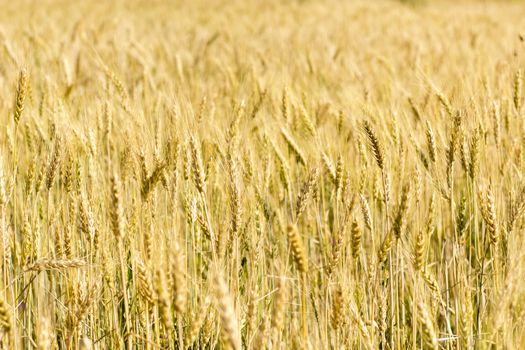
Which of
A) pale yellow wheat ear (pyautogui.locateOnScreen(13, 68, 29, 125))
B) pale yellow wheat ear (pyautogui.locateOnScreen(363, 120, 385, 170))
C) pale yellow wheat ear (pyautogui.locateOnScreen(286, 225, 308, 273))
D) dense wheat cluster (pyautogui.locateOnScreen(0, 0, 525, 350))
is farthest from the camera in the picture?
pale yellow wheat ear (pyautogui.locateOnScreen(13, 68, 29, 125))

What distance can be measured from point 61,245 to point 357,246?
0.69 m

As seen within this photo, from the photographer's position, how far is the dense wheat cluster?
4.22ft

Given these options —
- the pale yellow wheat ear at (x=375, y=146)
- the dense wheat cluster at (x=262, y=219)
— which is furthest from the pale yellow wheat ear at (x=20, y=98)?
the pale yellow wheat ear at (x=375, y=146)

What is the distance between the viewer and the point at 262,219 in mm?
1702

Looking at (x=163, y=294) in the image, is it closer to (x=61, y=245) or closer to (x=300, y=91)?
(x=61, y=245)

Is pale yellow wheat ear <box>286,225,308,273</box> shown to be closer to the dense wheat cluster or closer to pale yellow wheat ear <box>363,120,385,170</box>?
the dense wheat cluster

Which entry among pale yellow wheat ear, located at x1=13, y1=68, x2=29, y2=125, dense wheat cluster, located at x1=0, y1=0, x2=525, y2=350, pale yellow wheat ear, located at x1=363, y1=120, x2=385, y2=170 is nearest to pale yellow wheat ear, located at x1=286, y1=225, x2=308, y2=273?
dense wheat cluster, located at x1=0, y1=0, x2=525, y2=350

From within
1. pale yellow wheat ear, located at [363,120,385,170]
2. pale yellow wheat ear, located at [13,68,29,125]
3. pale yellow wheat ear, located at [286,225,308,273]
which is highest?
pale yellow wheat ear, located at [13,68,29,125]

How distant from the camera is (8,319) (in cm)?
108

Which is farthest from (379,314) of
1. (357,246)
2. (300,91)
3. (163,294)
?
(300,91)

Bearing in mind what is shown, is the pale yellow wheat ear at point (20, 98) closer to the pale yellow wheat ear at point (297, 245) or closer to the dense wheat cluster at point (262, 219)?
the dense wheat cluster at point (262, 219)

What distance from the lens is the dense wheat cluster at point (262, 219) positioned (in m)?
1.29

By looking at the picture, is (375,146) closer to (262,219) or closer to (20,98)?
(262,219)

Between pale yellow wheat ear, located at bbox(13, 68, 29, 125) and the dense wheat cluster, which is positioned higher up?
pale yellow wheat ear, located at bbox(13, 68, 29, 125)
